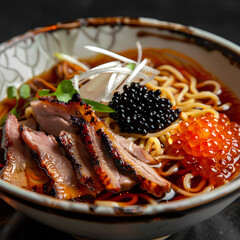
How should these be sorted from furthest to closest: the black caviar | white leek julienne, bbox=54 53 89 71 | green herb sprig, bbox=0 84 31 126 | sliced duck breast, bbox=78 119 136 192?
white leek julienne, bbox=54 53 89 71 → green herb sprig, bbox=0 84 31 126 → the black caviar → sliced duck breast, bbox=78 119 136 192

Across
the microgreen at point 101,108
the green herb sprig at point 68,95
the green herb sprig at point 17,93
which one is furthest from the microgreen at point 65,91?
the green herb sprig at point 17,93

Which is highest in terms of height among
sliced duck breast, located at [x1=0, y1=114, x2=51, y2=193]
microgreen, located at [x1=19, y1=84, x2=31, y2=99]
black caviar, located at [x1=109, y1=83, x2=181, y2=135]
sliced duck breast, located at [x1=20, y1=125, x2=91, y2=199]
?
black caviar, located at [x1=109, y1=83, x2=181, y2=135]

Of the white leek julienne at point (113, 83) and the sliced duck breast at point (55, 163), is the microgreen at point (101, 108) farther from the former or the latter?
the sliced duck breast at point (55, 163)

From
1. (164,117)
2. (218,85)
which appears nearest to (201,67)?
(218,85)

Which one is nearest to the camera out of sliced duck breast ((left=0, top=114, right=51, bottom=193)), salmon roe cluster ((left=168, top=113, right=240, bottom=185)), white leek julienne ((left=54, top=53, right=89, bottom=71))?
sliced duck breast ((left=0, top=114, right=51, bottom=193))

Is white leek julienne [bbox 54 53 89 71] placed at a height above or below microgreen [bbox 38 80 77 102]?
above

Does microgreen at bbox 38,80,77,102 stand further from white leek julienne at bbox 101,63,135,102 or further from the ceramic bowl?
the ceramic bowl

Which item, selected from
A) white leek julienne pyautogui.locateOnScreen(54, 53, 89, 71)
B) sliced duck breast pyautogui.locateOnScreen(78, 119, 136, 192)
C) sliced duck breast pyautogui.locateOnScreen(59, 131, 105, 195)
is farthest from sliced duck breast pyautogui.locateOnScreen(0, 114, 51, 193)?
white leek julienne pyautogui.locateOnScreen(54, 53, 89, 71)
